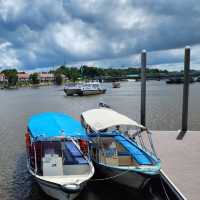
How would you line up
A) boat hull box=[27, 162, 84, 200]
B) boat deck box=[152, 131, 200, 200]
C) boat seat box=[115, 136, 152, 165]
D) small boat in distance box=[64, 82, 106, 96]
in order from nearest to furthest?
boat deck box=[152, 131, 200, 200] < boat hull box=[27, 162, 84, 200] < boat seat box=[115, 136, 152, 165] < small boat in distance box=[64, 82, 106, 96]

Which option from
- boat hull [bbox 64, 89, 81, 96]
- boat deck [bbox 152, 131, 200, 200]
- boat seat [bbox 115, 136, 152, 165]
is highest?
boat seat [bbox 115, 136, 152, 165]

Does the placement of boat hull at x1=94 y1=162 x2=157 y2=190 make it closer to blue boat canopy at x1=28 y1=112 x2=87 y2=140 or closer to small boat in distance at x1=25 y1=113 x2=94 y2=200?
small boat in distance at x1=25 y1=113 x2=94 y2=200

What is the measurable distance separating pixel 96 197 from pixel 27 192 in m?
2.85

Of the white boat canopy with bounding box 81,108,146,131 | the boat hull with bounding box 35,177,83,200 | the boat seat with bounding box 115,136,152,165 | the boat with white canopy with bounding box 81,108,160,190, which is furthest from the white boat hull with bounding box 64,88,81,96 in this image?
the boat hull with bounding box 35,177,83,200

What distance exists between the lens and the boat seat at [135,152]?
1262 cm

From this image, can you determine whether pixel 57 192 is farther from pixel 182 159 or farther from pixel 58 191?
pixel 182 159

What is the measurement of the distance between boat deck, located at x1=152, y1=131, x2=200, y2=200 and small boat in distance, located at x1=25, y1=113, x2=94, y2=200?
9.73 feet

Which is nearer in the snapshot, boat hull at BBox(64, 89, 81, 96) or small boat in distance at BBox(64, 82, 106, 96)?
small boat in distance at BBox(64, 82, 106, 96)

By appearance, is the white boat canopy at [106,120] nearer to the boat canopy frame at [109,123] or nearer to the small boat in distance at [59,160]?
the boat canopy frame at [109,123]

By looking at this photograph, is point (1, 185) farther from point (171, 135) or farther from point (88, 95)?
point (88, 95)

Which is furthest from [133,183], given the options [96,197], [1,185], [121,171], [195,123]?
[195,123]

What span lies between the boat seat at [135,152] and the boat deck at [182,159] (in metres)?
0.70

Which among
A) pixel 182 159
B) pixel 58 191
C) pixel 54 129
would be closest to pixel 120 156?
pixel 182 159

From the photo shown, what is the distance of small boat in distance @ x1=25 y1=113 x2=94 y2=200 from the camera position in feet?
37.2
